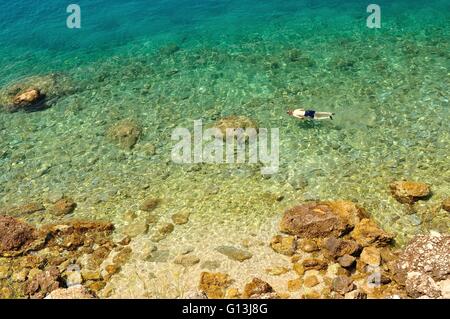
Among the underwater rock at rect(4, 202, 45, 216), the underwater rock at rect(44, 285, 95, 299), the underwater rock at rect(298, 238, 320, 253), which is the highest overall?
the underwater rock at rect(44, 285, 95, 299)

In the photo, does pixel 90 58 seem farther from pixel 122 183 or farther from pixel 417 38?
pixel 417 38

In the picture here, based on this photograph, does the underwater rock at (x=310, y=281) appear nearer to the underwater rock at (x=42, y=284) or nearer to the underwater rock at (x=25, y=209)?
the underwater rock at (x=42, y=284)

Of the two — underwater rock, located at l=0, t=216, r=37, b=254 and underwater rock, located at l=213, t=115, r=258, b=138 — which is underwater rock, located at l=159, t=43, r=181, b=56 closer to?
underwater rock, located at l=213, t=115, r=258, b=138

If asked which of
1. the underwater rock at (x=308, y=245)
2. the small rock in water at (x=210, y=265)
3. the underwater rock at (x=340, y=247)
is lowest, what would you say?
the small rock in water at (x=210, y=265)

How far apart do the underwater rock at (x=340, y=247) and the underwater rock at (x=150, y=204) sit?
302 inches

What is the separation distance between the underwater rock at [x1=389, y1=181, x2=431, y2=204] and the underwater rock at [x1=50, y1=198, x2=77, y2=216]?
14182 mm

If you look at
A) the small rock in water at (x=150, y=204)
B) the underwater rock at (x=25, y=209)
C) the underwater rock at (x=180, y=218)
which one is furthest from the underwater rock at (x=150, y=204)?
the underwater rock at (x=25, y=209)

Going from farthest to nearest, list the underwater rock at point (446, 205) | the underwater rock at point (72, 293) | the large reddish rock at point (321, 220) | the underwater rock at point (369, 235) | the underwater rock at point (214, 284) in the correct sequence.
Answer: the underwater rock at point (446, 205), the large reddish rock at point (321, 220), the underwater rock at point (369, 235), the underwater rock at point (214, 284), the underwater rock at point (72, 293)

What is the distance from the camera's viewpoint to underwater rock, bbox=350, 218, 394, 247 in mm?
16250

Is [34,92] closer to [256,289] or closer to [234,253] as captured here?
[234,253]

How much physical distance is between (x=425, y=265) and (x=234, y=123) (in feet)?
40.5

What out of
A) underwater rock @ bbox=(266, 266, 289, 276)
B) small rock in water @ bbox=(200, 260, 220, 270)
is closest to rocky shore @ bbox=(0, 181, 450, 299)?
underwater rock @ bbox=(266, 266, 289, 276)

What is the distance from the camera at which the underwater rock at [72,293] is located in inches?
567

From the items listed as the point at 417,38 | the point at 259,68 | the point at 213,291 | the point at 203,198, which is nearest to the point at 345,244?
the point at 213,291
